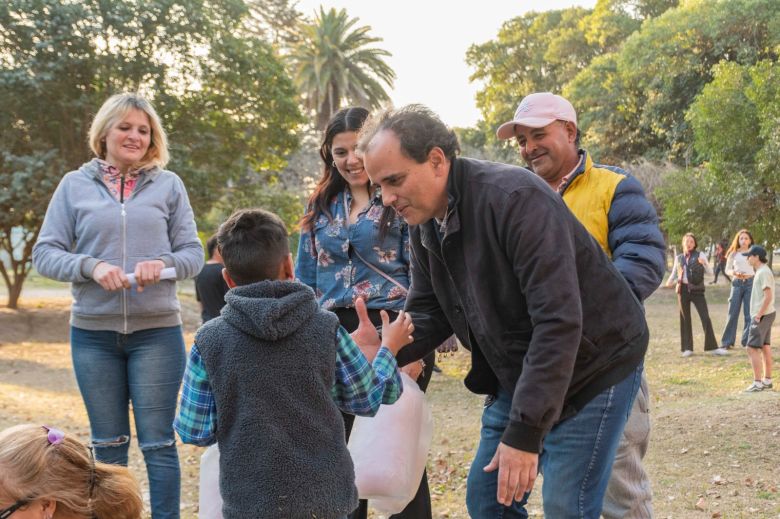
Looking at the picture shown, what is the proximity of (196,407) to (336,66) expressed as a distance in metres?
38.2

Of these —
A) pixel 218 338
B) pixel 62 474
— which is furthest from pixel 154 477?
pixel 218 338

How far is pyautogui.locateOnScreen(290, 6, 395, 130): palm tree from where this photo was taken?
3966cm

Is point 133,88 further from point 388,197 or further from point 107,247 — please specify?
point 388,197

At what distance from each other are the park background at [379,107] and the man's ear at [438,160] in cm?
363

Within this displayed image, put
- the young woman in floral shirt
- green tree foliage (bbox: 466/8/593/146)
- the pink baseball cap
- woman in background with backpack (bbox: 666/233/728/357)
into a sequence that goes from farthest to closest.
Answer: green tree foliage (bbox: 466/8/593/146) → woman in background with backpack (bbox: 666/233/728/357) → the young woman in floral shirt → the pink baseball cap

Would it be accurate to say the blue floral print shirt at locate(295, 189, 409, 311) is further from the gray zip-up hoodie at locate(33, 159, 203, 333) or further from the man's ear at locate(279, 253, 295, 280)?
the man's ear at locate(279, 253, 295, 280)

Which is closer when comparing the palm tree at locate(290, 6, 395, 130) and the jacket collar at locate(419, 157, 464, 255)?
the jacket collar at locate(419, 157, 464, 255)

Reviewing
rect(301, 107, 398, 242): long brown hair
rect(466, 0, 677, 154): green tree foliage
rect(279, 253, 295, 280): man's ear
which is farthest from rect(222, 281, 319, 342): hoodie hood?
rect(466, 0, 677, 154): green tree foliage

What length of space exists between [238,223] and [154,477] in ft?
5.73

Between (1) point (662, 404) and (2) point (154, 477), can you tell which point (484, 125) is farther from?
(2) point (154, 477)

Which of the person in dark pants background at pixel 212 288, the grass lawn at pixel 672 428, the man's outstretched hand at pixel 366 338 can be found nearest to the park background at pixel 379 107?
the grass lawn at pixel 672 428

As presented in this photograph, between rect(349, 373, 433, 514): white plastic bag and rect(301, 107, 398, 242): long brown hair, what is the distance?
865 millimetres

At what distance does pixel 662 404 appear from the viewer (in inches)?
414

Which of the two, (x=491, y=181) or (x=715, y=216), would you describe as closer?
(x=491, y=181)
